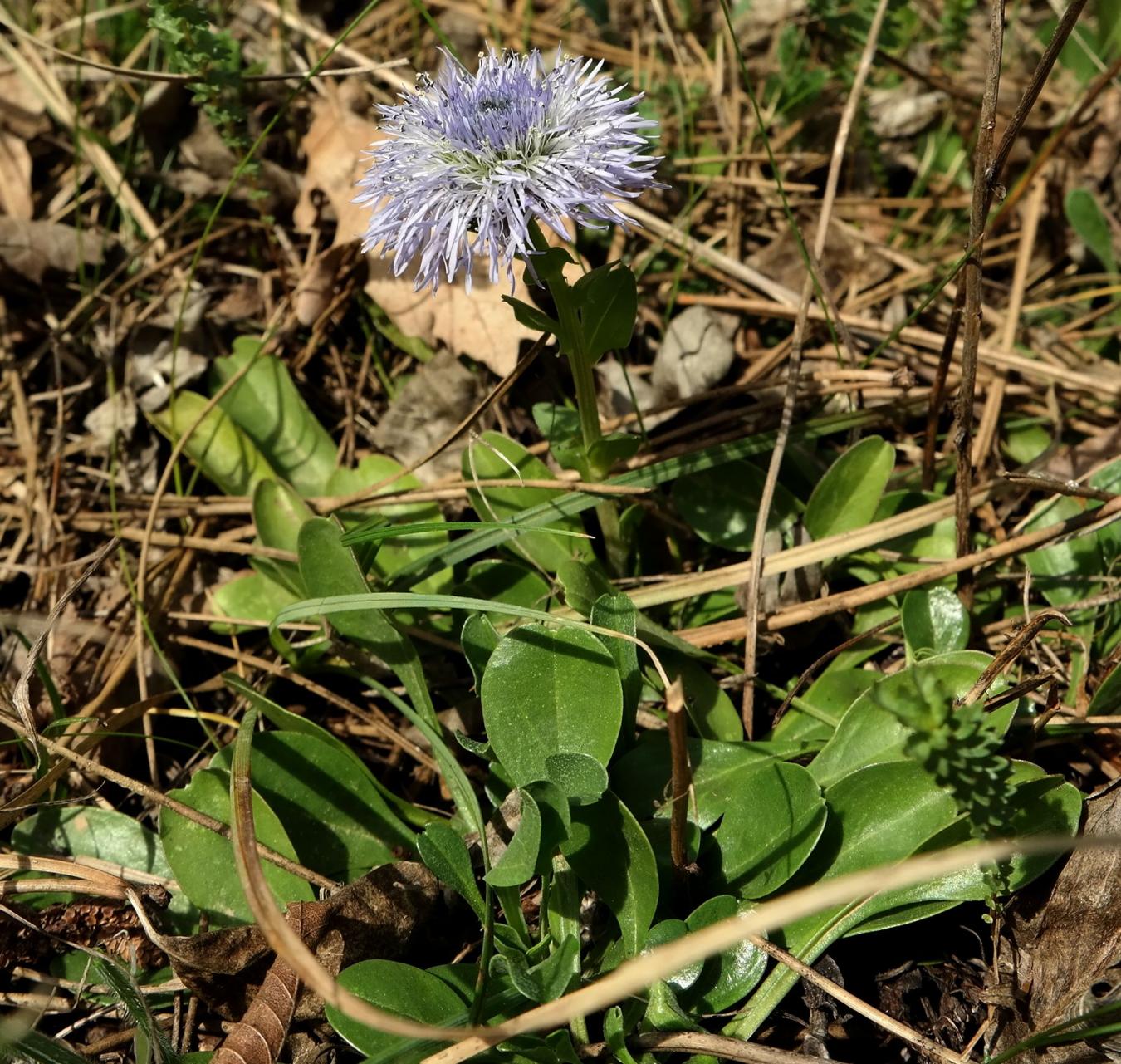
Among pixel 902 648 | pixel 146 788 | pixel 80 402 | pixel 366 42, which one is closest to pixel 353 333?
pixel 80 402

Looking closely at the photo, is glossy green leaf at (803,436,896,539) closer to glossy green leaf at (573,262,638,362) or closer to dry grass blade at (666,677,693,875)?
glossy green leaf at (573,262,638,362)

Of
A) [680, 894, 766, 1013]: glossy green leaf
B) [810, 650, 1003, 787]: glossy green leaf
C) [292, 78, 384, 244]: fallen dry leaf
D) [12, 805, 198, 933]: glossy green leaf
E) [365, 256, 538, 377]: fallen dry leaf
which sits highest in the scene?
[292, 78, 384, 244]: fallen dry leaf

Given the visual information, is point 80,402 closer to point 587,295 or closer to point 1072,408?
point 587,295

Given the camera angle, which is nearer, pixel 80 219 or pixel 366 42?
pixel 80 219

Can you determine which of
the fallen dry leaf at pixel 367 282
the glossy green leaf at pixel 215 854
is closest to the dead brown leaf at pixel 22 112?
the fallen dry leaf at pixel 367 282

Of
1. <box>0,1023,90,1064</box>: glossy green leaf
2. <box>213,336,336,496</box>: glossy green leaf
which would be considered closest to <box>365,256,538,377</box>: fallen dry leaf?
<box>213,336,336,496</box>: glossy green leaf

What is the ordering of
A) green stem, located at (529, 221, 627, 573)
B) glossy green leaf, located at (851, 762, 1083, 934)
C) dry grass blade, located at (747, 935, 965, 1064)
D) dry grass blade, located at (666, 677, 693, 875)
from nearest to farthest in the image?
dry grass blade, located at (666, 677, 693, 875), dry grass blade, located at (747, 935, 965, 1064), glossy green leaf, located at (851, 762, 1083, 934), green stem, located at (529, 221, 627, 573)

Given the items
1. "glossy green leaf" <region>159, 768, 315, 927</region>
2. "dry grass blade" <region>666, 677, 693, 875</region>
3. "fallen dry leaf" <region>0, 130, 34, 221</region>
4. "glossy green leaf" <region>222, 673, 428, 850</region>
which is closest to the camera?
"dry grass blade" <region>666, 677, 693, 875</region>
